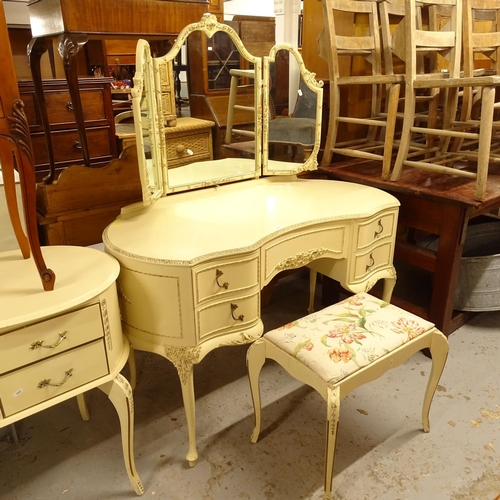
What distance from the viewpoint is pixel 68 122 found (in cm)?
190

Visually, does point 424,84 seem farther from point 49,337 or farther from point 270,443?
point 49,337

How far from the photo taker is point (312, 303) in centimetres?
252

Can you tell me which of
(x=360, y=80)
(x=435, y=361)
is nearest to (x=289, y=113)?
(x=360, y=80)

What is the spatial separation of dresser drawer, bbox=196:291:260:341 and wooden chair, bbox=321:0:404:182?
107cm

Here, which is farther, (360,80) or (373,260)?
(360,80)

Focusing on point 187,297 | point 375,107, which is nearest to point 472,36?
point 375,107

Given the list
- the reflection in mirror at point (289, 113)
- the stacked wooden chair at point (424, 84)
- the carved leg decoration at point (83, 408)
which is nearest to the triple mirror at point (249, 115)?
the reflection in mirror at point (289, 113)

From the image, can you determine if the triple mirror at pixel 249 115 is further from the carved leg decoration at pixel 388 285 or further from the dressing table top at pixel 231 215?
the carved leg decoration at pixel 388 285

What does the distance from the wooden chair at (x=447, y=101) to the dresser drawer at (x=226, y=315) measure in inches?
42.2

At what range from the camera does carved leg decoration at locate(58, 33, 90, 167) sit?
149 cm

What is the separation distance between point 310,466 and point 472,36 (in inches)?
89.1

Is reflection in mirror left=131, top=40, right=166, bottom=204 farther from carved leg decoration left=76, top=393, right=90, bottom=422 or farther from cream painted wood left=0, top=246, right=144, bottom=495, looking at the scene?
carved leg decoration left=76, top=393, right=90, bottom=422

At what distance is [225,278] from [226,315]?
5.4 inches

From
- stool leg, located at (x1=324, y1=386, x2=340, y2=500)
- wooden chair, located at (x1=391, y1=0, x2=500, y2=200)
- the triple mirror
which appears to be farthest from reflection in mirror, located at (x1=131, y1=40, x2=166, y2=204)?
wooden chair, located at (x1=391, y1=0, x2=500, y2=200)
